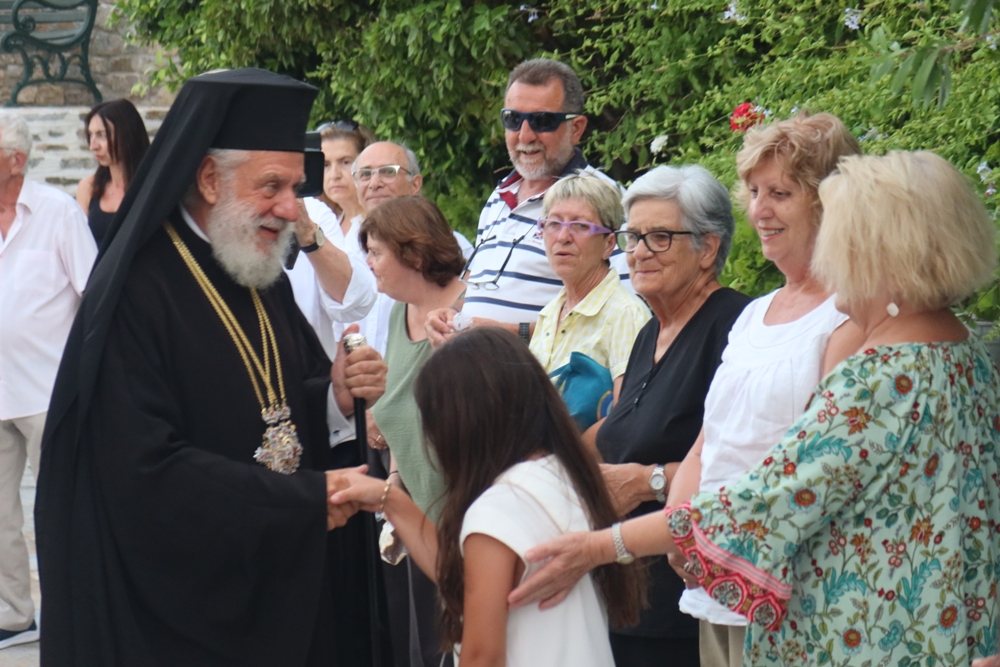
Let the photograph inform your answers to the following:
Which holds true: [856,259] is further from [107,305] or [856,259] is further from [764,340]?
[107,305]

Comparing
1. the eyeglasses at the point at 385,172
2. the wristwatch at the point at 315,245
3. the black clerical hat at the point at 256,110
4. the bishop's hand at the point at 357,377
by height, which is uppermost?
the black clerical hat at the point at 256,110

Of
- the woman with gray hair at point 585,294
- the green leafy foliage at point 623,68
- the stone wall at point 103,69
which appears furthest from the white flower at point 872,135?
the stone wall at point 103,69

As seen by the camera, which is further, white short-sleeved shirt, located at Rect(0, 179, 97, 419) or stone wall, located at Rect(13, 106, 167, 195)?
stone wall, located at Rect(13, 106, 167, 195)

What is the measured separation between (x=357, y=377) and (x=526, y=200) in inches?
71.9

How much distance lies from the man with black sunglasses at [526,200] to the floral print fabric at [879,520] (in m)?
2.17

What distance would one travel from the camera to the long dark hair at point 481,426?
2746 mm

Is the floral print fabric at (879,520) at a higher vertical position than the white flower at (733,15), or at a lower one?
lower

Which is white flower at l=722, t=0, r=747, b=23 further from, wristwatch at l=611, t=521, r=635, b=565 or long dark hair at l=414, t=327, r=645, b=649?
wristwatch at l=611, t=521, r=635, b=565

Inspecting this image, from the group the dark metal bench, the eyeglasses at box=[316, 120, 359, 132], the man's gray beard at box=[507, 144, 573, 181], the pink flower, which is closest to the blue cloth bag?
the man's gray beard at box=[507, 144, 573, 181]

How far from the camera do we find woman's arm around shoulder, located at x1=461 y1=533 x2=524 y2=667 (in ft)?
8.59

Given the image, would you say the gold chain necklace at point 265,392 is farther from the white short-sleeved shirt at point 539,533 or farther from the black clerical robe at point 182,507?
the white short-sleeved shirt at point 539,533

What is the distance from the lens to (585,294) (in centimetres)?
445

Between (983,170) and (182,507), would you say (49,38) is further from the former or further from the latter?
(182,507)

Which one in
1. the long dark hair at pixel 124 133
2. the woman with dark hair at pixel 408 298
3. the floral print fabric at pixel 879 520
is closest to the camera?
the floral print fabric at pixel 879 520
